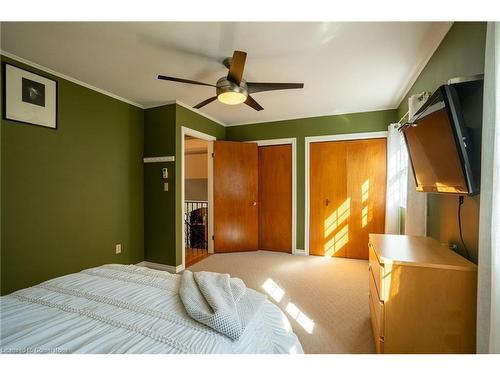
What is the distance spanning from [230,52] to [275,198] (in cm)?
253

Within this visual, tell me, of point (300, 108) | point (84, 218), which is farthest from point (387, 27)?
point (84, 218)

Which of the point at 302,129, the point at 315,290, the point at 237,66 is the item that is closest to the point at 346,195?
the point at 302,129

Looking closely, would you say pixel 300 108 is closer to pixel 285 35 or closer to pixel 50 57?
pixel 285 35

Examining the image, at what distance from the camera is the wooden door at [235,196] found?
3.68 m

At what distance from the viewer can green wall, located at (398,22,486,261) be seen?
1.18 meters

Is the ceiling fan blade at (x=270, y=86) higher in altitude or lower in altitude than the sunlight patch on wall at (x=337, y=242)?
higher

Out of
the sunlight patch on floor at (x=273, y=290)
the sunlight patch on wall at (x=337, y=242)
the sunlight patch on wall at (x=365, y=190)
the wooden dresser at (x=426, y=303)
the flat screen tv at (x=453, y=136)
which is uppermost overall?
the flat screen tv at (x=453, y=136)

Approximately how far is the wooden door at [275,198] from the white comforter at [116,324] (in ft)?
8.73

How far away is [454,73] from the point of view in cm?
143

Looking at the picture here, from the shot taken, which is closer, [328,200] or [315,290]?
[315,290]

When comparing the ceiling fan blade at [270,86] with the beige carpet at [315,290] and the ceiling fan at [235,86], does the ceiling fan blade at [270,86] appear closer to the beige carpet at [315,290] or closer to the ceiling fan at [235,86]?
the ceiling fan at [235,86]

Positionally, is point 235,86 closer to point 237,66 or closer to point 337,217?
point 237,66

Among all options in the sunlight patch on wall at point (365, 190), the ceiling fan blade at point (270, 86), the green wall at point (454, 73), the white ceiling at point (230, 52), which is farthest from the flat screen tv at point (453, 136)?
the sunlight patch on wall at point (365, 190)

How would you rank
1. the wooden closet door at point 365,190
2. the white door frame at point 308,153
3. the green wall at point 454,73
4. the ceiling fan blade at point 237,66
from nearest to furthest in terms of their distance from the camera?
1. the green wall at point 454,73
2. the ceiling fan blade at point 237,66
3. the wooden closet door at point 365,190
4. the white door frame at point 308,153
